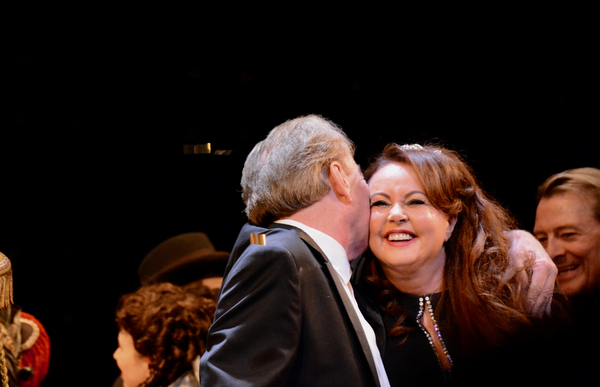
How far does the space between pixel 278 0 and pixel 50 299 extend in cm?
218

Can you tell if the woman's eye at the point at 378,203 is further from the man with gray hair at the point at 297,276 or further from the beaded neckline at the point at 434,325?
the beaded neckline at the point at 434,325

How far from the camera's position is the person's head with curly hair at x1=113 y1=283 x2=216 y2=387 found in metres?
2.26

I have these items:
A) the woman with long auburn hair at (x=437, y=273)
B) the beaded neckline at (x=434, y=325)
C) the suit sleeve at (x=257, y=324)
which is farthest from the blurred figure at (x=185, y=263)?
the suit sleeve at (x=257, y=324)

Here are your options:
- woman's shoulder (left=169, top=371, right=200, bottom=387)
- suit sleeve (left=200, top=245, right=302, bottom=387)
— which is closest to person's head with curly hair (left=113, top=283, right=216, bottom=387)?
woman's shoulder (left=169, top=371, right=200, bottom=387)

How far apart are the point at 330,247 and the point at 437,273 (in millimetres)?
570

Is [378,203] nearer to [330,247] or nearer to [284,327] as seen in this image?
[330,247]

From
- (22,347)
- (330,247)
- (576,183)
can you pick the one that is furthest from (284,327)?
(22,347)

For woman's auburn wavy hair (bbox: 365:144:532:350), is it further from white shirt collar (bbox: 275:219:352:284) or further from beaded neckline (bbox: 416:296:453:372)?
white shirt collar (bbox: 275:219:352:284)

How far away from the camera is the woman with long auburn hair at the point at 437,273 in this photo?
1970 mm

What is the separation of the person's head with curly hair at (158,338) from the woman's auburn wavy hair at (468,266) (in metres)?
0.82

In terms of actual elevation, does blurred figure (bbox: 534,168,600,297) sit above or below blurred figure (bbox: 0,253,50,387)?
above

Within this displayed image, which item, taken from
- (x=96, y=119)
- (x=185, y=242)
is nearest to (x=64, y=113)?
(x=96, y=119)

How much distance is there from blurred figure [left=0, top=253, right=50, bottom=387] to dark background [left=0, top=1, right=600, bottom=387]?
1.22 feet

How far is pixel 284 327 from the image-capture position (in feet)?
4.96
